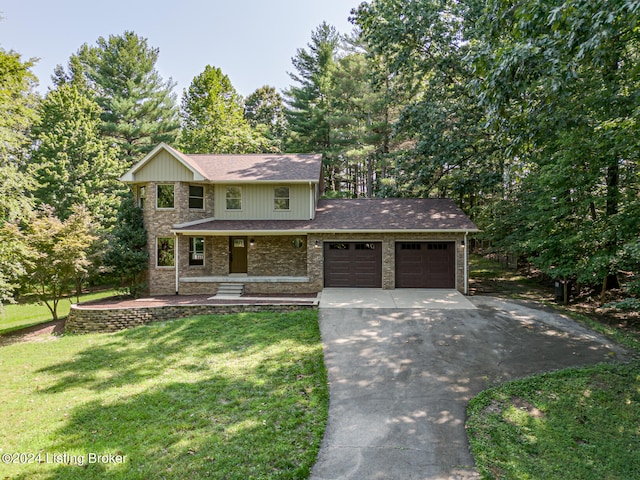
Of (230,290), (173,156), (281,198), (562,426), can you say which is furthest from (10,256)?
(562,426)

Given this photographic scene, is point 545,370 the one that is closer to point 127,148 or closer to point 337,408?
point 337,408

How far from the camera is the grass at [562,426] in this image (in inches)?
171

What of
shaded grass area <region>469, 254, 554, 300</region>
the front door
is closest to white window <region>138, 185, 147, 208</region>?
the front door

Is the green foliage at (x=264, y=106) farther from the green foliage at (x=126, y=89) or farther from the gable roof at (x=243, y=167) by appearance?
the gable roof at (x=243, y=167)

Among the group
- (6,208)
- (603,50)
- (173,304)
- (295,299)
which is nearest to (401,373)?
(295,299)

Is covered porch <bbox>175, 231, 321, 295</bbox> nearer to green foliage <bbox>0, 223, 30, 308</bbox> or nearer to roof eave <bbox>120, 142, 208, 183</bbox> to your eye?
roof eave <bbox>120, 142, 208, 183</bbox>

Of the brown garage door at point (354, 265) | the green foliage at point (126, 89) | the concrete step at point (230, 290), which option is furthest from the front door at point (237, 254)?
the green foliage at point (126, 89)

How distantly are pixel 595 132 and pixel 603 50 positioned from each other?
499 cm

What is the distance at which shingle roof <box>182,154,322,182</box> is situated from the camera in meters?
15.5

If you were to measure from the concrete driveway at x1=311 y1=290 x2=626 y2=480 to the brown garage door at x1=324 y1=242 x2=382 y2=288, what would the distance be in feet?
7.24

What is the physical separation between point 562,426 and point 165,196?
15638 mm

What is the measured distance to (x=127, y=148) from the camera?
26.9 meters

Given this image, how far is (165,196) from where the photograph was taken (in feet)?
49.3

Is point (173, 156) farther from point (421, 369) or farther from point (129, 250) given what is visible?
point (421, 369)
